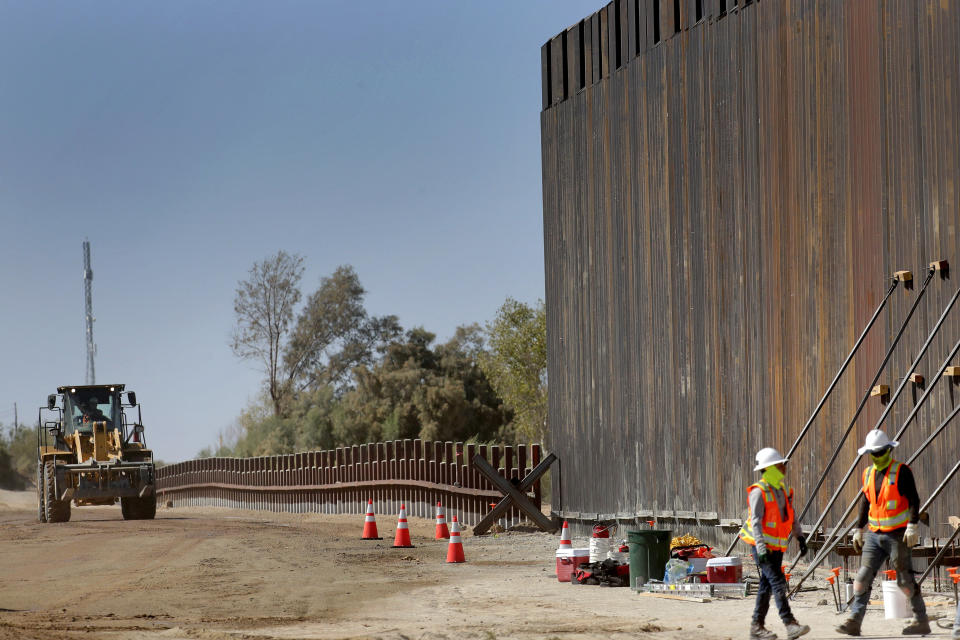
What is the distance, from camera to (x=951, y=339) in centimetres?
1415

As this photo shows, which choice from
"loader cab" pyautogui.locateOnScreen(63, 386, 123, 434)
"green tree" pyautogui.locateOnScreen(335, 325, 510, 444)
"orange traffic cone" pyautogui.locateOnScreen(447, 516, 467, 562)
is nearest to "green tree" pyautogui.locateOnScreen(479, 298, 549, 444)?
"green tree" pyautogui.locateOnScreen(335, 325, 510, 444)

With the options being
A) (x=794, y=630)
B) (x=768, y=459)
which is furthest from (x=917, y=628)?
(x=768, y=459)

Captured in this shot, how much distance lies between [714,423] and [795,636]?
805 cm

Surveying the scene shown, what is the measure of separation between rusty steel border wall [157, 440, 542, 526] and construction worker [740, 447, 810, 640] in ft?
42.4

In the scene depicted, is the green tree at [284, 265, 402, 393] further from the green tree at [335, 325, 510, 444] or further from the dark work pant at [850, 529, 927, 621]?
the dark work pant at [850, 529, 927, 621]

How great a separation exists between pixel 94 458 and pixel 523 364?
25800mm

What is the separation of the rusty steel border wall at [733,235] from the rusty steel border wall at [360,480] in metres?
3.02

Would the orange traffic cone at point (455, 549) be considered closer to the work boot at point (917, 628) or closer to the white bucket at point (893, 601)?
the white bucket at point (893, 601)

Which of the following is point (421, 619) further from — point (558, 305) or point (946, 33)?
point (558, 305)

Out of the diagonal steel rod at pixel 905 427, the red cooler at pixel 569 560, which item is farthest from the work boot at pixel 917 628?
the red cooler at pixel 569 560

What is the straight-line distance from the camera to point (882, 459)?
11172 mm

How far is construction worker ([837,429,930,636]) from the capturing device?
10984mm

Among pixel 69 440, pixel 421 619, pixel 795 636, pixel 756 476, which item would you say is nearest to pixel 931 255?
pixel 756 476

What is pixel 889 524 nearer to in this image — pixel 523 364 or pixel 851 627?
pixel 851 627
